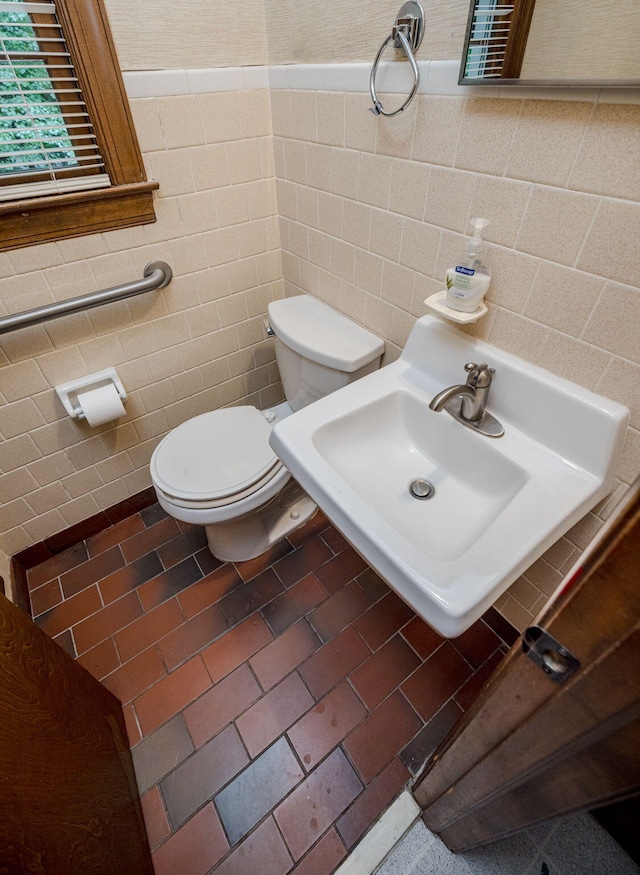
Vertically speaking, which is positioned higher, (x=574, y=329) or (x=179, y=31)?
(x=179, y=31)

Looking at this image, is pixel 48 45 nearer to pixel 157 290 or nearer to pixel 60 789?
pixel 157 290

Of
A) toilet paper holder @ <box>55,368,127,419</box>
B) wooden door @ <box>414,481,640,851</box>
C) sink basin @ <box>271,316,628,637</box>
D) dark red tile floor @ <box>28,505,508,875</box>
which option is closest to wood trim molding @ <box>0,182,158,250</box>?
toilet paper holder @ <box>55,368,127,419</box>

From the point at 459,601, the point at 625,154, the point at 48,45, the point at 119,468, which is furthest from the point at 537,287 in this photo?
the point at 119,468

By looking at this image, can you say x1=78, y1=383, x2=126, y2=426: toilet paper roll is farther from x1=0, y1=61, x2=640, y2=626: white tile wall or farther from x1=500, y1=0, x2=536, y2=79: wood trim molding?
x1=500, y1=0, x2=536, y2=79: wood trim molding

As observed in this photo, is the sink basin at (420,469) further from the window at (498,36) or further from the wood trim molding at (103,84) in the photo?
the wood trim molding at (103,84)

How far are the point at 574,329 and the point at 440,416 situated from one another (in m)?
0.31

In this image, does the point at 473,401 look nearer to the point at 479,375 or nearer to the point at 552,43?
the point at 479,375

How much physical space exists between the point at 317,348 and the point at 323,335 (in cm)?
7

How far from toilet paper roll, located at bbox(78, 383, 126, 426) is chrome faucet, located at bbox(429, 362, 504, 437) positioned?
102 centimetres

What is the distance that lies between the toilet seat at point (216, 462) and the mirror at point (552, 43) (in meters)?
1.03

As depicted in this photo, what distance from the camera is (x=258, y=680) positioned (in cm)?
126

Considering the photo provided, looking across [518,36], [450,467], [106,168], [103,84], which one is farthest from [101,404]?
[518,36]

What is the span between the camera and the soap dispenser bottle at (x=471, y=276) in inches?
33.6

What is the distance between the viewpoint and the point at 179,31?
1.07 meters
